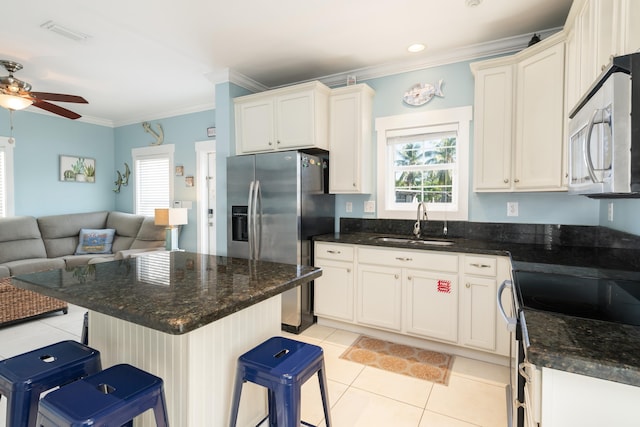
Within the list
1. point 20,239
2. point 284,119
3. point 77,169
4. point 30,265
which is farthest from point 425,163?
point 77,169

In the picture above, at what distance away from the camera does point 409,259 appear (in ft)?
9.02

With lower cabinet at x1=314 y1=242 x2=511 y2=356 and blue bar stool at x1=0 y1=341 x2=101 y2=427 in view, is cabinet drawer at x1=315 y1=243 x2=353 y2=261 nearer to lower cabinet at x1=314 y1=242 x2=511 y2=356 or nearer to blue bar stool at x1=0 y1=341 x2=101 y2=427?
lower cabinet at x1=314 y1=242 x2=511 y2=356

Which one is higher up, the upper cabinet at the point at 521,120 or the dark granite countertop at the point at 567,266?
the upper cabinet at the point at 521,120

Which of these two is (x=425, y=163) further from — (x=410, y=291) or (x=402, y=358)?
(x=402, y=358)

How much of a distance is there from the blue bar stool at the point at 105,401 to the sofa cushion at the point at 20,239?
400 centimetres

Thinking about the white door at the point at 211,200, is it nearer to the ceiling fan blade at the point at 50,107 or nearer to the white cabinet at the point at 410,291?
the ceiling fan blade at the point at 50,107

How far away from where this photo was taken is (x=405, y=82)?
326 cm

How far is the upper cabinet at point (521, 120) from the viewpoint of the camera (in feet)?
7.64

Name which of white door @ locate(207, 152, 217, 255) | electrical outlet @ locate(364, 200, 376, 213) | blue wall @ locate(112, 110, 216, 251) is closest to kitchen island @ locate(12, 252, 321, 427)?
electrical outlet @ locate(364, 200, 376, 213)

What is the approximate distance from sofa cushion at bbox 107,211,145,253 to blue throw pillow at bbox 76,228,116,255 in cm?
11

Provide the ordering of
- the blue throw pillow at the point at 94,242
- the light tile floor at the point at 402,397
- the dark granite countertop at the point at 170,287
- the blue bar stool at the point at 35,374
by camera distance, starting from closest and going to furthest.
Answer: the dark granite countertop at the point at 170,287 → the blue bar stool at the point at 35,374 → the light tile floor at the point at 402,397 → the blue throw pillow at the point at 94,242

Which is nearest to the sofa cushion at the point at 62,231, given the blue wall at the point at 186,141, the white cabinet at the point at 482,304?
the blue wall at the point at 186,141

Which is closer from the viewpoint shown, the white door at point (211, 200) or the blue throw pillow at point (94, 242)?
the blue throw pillow at point (94, 242)

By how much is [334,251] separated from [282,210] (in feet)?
2.07
